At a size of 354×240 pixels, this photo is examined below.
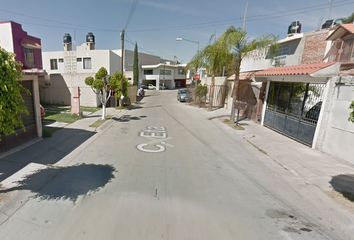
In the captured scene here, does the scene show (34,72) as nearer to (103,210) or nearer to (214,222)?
(103,210)

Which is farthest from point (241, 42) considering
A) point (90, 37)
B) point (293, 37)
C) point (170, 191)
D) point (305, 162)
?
point (90, 37)

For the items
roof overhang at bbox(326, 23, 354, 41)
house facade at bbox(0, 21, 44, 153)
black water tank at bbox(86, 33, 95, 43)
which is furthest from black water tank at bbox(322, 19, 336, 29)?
black water tank at bbox(86, 33, 95, 43)

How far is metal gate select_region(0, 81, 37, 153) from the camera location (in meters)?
6.14

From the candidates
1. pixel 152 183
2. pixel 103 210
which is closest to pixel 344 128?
pixel 152 183

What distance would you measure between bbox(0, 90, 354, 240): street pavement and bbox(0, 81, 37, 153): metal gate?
434mm

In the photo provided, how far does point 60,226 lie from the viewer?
10.6ft

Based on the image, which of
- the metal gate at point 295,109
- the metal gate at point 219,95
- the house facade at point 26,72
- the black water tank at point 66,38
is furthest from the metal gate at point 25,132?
the black water tank at point 66,38

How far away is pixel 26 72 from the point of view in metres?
6.18

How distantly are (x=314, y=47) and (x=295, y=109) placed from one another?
Result: 397cm

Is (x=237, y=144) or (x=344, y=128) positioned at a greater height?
(x=344, y=128)

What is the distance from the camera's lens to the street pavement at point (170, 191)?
328 centimetres

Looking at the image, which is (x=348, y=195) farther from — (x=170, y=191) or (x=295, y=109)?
(x=295, y=109)

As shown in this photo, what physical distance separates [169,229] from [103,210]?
1.38 metres

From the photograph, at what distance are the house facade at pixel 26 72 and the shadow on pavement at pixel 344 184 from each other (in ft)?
23.8
